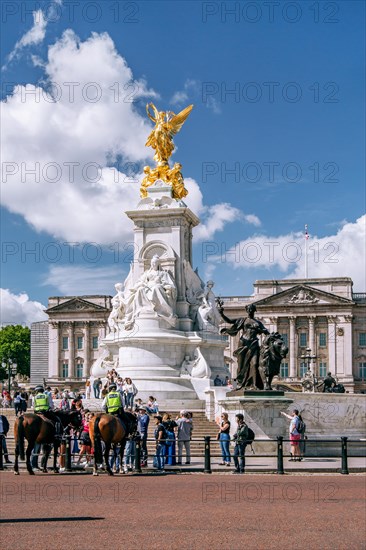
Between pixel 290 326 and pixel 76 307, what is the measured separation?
27187 millimetres

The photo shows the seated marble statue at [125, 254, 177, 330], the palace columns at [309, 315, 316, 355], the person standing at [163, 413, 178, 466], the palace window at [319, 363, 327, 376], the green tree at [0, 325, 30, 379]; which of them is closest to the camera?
the person standing at [163, 413, 178, 466]

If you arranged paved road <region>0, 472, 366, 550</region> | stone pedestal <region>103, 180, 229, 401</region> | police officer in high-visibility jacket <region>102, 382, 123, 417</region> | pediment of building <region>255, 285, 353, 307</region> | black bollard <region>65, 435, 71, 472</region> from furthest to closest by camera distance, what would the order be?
pediment of building <region>255, 285, 353, 307</region>, stone pedestal <region>103, 180, 229, 401</region>, black bollard <region>65, 435, 71, 472</region>, police officer in high-visibility jacket <region>102, 382, 123, 417</region>, paved road <region>0, 472, 366, 550</region>

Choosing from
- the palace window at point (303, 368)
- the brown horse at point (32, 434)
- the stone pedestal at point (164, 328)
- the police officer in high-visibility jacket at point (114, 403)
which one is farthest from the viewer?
the palace window at point (303, 368)

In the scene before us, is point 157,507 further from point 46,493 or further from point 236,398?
point 236,398

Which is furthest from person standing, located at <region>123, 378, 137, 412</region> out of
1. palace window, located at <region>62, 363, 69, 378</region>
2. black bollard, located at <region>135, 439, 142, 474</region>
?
palace window, located at <region>62, 363, 69, 378</region>

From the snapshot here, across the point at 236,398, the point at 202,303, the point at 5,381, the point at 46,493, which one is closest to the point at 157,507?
the point at 46,493

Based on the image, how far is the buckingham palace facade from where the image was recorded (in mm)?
109562

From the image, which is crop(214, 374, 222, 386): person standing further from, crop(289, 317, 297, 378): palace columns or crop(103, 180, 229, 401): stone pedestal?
crop(289, 317, 297, 378): palace columns

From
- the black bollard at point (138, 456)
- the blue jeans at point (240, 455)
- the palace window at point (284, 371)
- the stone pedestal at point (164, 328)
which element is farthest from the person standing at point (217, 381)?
the palace window at point (284, 371)

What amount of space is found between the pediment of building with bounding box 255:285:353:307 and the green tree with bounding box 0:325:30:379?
113ft

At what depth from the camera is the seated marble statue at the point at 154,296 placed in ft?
128

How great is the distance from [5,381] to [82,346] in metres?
11.9

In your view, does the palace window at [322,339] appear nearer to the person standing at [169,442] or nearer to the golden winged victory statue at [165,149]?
the golden winged victory statue at [165,149]

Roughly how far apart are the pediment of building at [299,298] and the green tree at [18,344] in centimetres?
3455
